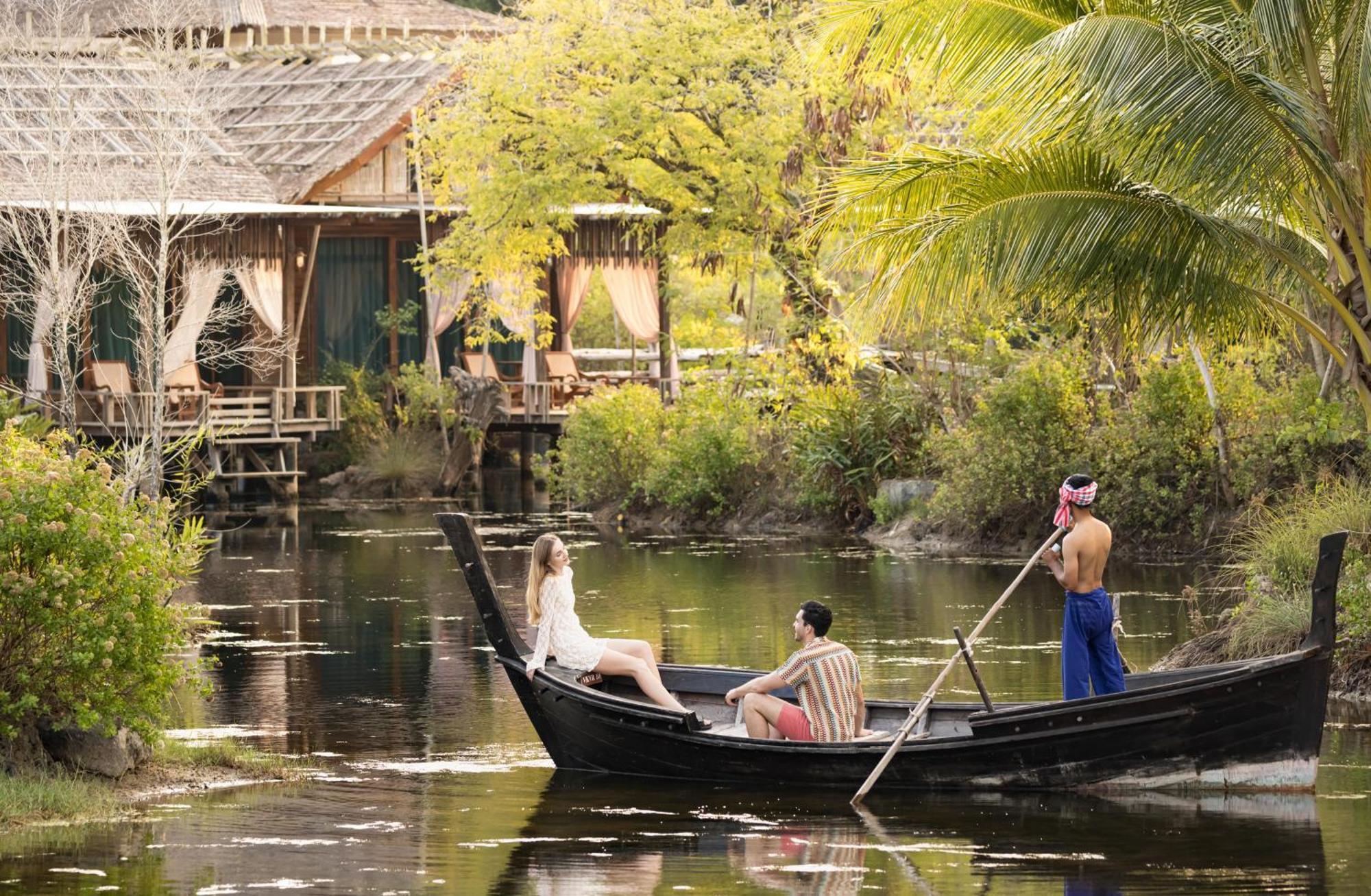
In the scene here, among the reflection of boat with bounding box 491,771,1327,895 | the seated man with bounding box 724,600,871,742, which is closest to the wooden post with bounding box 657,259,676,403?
the seated man with bounding box 724,600,871,742

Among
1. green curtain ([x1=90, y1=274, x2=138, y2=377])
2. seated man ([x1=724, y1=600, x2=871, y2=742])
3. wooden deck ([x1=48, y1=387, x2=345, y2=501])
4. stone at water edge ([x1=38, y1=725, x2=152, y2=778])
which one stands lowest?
stone at water edge ([x1=38, y1=725, x2=152, y2=778])

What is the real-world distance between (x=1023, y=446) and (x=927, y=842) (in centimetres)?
1466

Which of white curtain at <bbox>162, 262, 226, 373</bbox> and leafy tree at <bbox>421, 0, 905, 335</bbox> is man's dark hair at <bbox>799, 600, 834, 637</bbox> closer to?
leafy tree at <bbox>421, 0, 905, 335</bbox>

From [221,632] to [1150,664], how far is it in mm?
8156

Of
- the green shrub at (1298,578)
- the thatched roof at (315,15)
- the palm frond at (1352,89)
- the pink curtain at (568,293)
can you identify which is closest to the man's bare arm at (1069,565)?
the green shrub at (1298,578)

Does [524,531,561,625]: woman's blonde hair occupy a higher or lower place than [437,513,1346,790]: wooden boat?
higher

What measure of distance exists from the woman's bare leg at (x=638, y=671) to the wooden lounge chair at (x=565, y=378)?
22.6 meters

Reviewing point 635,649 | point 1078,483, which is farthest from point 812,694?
point 1078,483

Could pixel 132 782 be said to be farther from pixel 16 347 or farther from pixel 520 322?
pixel 520 322

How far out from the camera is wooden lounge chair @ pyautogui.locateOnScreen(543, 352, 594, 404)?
118 ft

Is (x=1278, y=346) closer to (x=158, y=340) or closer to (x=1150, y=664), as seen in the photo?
(x=1150, y=664)

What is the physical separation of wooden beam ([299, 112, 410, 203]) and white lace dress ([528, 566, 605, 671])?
22355mm

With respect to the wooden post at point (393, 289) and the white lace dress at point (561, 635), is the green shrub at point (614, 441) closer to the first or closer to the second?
the wooden post at point (393, 289)

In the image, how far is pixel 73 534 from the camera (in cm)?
1124
